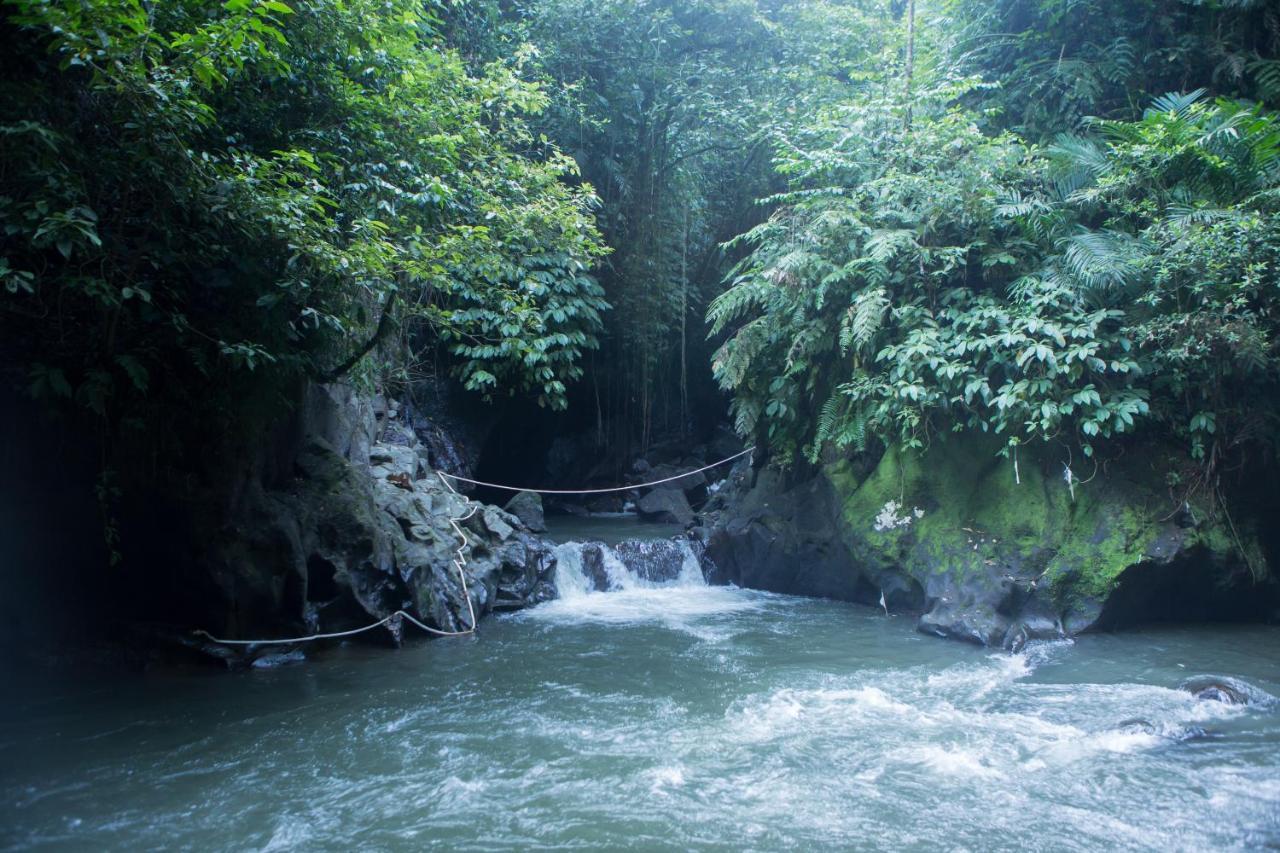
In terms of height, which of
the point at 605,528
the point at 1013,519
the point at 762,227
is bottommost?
the point at 605,528

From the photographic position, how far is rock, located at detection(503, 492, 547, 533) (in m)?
13.6

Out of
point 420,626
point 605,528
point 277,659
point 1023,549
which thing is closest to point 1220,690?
point 1023,549

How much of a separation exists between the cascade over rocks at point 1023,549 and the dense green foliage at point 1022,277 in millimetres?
494

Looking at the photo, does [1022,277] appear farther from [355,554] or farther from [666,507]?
[666,507]

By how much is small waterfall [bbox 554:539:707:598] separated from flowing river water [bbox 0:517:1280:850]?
2.95 metres

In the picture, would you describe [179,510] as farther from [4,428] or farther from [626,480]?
[626,480]

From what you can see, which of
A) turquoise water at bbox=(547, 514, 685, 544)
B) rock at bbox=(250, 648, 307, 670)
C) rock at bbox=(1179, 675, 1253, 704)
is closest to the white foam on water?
turquoise water at bbox=(547, 514, 685, 544)

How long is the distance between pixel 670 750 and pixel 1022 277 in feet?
20.1

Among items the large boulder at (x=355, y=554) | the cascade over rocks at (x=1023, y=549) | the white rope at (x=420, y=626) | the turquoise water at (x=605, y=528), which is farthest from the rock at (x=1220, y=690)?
the turquoise water at (x=605, y=528)

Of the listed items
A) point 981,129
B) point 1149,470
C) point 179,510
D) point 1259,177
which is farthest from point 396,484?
→ point 1259,177

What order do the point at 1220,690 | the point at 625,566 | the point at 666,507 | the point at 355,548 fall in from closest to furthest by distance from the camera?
the point at 1220,690 → the point at 355,548 → the point at 625,566 → the point at 666,507

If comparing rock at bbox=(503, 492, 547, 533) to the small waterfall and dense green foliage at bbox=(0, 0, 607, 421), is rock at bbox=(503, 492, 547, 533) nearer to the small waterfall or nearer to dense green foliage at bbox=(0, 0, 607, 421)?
the small waterfall

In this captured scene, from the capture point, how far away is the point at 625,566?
38.1 ft

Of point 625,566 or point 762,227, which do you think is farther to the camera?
point 625,566
